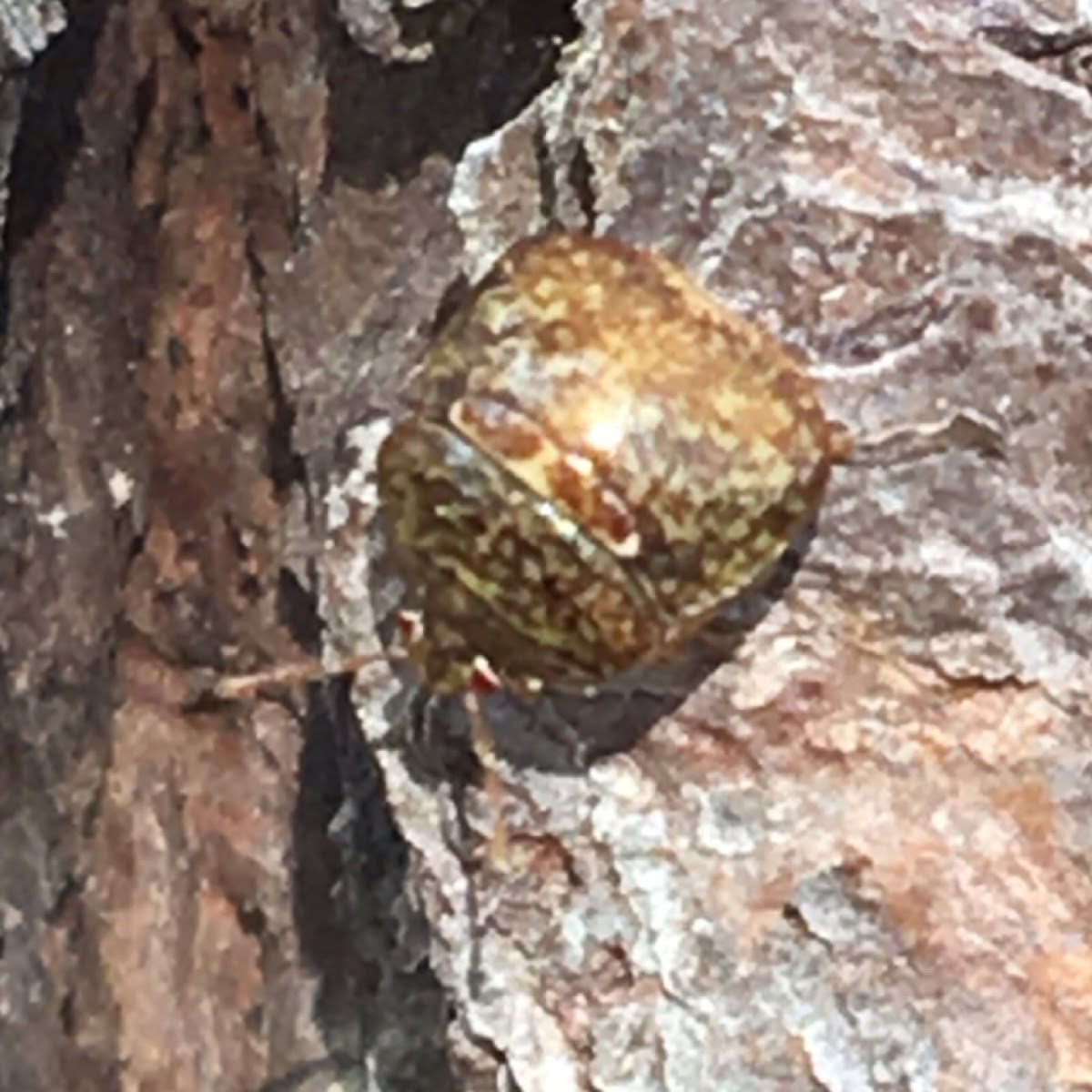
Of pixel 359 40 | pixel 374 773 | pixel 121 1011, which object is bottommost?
pixel 121 1011

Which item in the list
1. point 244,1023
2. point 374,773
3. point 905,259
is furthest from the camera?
point 244,1023

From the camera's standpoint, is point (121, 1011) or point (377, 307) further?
point (121, 1011)

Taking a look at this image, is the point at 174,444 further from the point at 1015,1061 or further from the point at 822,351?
the point at 1015,1061

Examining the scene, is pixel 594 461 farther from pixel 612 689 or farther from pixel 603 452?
pixel 612 689

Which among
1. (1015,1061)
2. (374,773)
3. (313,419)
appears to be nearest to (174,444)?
(313,419)
